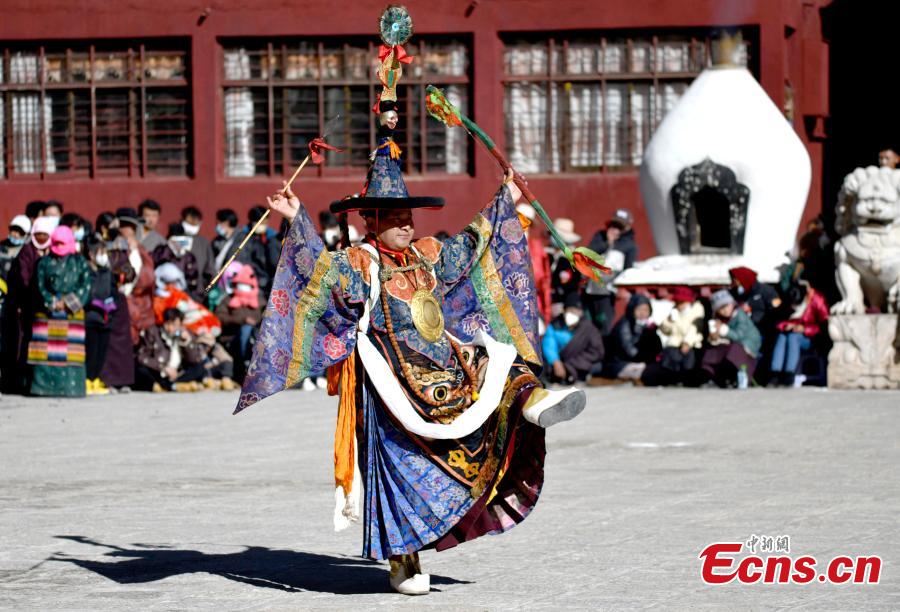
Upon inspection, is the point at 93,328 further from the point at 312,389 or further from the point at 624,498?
the point at 624,498

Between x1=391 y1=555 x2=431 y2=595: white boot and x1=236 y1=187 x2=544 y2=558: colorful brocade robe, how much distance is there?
9 cm

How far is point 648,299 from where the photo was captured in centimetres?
1864

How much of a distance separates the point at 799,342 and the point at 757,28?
828 cm

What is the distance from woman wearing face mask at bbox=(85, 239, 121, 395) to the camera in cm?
1733

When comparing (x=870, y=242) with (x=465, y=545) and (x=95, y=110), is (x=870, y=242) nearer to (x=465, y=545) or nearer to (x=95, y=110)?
(x=465, y=545)

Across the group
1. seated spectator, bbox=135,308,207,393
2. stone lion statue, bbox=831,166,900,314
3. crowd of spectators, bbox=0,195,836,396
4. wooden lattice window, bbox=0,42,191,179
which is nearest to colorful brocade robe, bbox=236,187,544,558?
crowd of spectators, bbox=0,195,836,396

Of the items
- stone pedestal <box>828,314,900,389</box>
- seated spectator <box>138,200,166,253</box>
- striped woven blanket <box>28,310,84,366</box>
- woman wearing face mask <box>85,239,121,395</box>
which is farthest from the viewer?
seated spectator <box>138,200,166,253</box>

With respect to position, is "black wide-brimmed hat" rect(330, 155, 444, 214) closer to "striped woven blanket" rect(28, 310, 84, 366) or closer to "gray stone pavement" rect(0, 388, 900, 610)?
"gray stone pavement" rect(0, 388, 900, 610)

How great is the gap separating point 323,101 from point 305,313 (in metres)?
18.0

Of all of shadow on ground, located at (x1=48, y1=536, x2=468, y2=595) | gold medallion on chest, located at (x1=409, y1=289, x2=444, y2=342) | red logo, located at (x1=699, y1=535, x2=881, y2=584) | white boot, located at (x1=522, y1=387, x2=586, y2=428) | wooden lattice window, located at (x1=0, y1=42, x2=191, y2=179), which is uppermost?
wooden lattice window, located at (x1=0, y1=42, x2=191, y2=179)

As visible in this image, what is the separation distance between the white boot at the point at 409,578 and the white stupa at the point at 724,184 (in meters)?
12.9

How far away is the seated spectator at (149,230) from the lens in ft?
64.5

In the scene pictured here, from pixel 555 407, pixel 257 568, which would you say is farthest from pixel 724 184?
pixel 555 407

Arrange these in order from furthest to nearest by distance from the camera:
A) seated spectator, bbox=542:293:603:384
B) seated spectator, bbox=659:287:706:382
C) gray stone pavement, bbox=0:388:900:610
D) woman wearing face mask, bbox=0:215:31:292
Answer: woman wearing face mask, bbox=0:215:31:292, seated spectator, bbox=542:293:603:384, seated spectator, bbox=659:287:706:382, gray stone pavement, bbox=0:388:900:610
